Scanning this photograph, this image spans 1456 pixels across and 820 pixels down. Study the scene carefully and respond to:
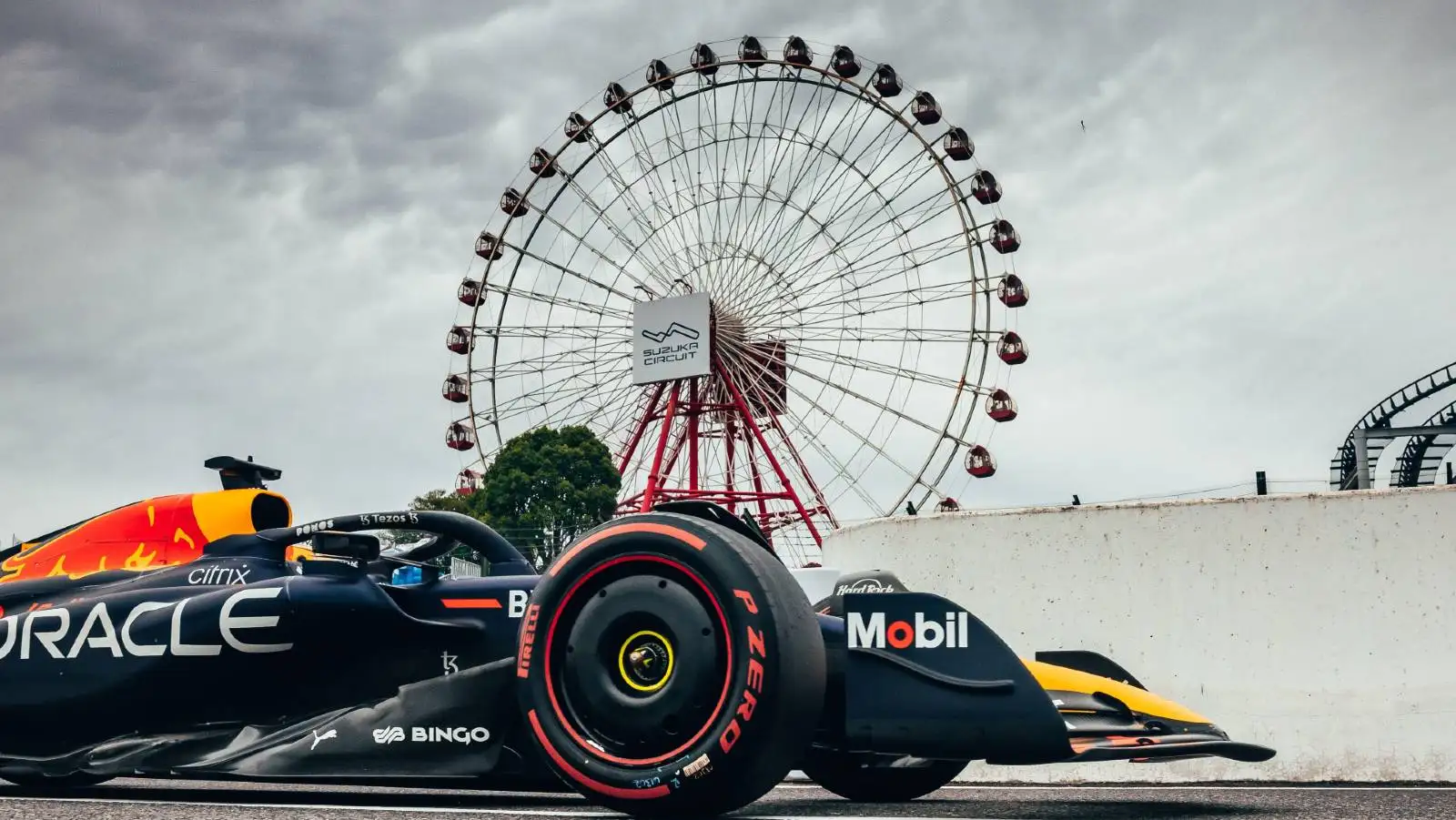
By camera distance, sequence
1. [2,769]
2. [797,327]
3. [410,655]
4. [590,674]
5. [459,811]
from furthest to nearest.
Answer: [797,327] → [2,769] → [410,655] → [459,811] → [590,674]

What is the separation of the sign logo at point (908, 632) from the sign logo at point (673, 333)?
27.1 metres

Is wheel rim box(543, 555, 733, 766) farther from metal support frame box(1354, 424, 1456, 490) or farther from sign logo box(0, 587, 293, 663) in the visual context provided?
metal support frame box(1354, 424, 1456, 490)

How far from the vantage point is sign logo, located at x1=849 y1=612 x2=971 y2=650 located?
16.1ft

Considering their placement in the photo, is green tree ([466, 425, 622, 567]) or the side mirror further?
green tree ([466, 425, 622, 567])

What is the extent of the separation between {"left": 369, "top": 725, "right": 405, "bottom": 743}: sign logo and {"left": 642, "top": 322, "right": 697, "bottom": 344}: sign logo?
26.5 metres

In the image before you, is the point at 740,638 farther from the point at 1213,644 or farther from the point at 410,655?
the point at 1213,644

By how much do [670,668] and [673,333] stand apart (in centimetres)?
2756

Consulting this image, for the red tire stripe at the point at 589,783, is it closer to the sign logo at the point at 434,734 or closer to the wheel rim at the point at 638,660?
the wheel rim at the point at 638,660

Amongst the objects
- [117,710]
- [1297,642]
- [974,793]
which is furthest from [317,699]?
Answer: [1297,642]

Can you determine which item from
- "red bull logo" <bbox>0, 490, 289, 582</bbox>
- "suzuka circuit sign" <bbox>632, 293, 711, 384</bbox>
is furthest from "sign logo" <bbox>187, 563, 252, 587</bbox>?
"suzuka circuit sign" <bbox>632, 293, 711, 384</bbox>

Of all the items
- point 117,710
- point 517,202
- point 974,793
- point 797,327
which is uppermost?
point 517,202

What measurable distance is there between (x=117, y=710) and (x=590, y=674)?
2785mm

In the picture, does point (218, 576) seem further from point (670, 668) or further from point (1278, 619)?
point (1278, 619)

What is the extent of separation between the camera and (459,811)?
5320 mm
